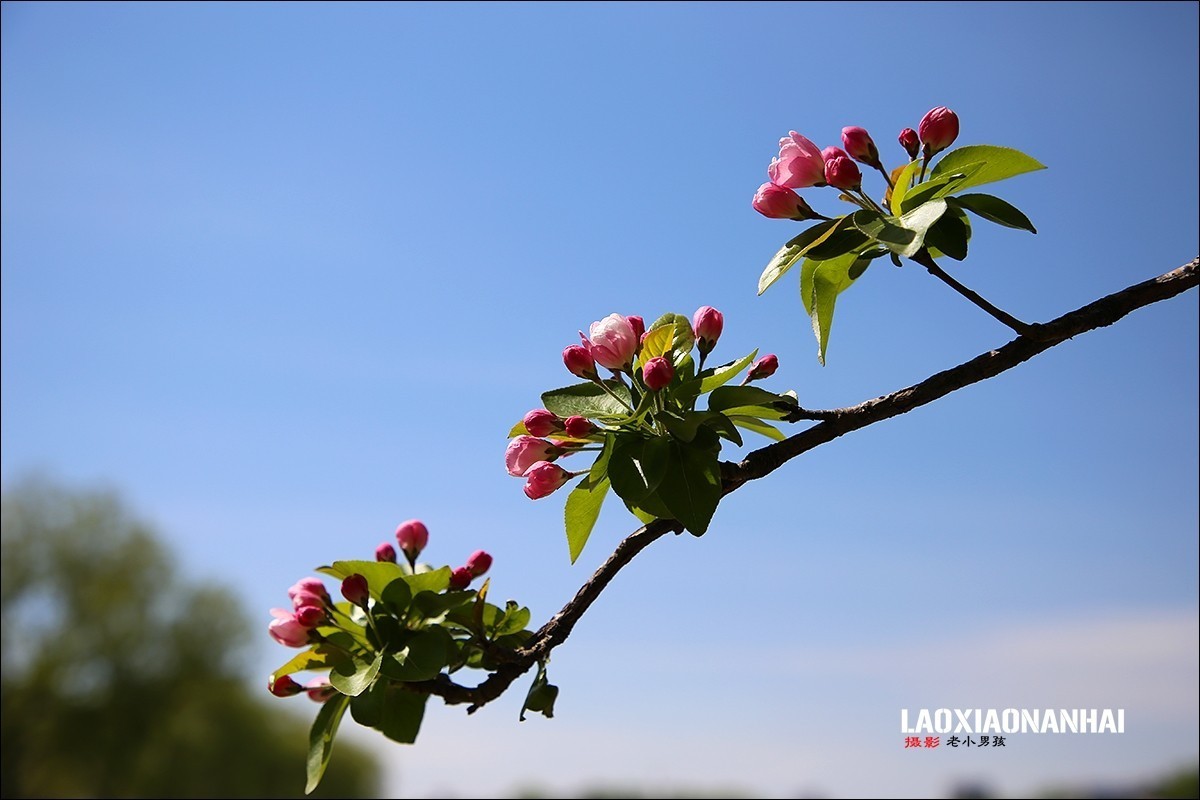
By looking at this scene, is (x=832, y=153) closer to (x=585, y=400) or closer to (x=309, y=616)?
(x=585, y=400)

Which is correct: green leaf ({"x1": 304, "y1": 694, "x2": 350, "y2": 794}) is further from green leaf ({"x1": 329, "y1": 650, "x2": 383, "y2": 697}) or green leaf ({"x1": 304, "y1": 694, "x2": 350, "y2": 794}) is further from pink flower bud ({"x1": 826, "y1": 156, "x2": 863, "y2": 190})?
pink flower bud ({"x1": 826, "y1": 156, "x2": 863, "y2": 190})

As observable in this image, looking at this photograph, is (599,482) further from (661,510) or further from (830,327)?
(830,327)

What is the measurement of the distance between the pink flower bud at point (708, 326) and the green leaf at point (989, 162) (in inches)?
11.1

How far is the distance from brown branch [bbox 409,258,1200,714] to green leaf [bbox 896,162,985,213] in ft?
0.60

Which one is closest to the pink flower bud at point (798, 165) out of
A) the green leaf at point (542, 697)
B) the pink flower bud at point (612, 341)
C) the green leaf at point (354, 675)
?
the pink flower bud at point (612, 341)

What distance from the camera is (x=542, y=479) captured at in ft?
3.61

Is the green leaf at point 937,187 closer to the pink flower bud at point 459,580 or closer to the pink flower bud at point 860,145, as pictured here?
the pink flower bud at point 860,145

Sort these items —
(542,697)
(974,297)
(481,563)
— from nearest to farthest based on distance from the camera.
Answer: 1. (974,297)
2. (542,697)
3. (481,563)

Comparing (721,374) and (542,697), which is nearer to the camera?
(721,374)

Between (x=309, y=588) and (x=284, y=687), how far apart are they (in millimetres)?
148

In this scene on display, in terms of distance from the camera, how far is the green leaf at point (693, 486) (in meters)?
0.98

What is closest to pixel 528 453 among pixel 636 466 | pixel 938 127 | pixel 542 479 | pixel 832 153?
pixel 542 479

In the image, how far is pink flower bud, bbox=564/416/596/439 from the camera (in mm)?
1043

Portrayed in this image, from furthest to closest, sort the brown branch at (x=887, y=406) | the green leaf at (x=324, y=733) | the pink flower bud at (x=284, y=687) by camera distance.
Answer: the pink flower bud at (x=284, y=687), the green leaf at (x=324, y=733), the brown branch at (x=887, y=406)
